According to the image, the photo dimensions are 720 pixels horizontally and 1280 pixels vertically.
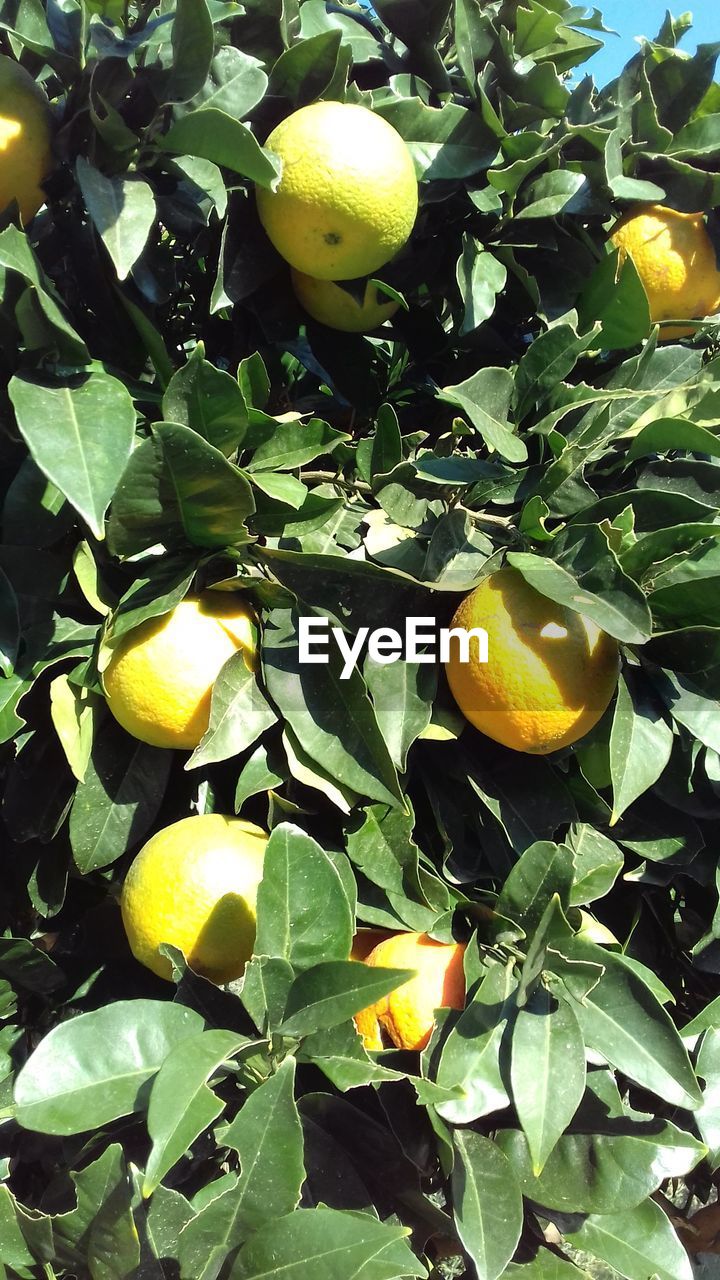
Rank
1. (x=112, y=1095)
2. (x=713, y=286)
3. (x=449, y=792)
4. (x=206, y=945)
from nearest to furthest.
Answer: (x=112, y=1095), (x=206, y=945), (x=449, y=792), (x=713, y=286)

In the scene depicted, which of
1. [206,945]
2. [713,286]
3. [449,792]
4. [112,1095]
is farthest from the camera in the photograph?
[713,286]

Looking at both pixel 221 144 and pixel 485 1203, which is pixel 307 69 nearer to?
pixel 221 144

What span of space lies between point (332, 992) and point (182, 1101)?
16 cm

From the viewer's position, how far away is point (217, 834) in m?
0.95

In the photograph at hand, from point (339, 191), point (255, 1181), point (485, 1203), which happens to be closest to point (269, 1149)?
point (255, 1181)

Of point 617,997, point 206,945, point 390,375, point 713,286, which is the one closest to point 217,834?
point 206,945

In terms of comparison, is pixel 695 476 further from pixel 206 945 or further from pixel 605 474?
pixel 206 945

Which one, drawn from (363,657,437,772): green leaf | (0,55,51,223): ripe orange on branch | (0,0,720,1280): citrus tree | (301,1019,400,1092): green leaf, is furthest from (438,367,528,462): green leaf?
(301,1019,400,1092): green leaf

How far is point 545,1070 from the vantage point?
822 millimetres

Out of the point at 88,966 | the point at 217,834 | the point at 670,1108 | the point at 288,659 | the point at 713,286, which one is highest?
the point at 713,286

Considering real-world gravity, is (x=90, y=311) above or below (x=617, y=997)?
above

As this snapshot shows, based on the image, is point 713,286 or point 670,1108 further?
point 713,286

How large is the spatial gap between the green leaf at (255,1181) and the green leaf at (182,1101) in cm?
3

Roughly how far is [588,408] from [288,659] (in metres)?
0.46
